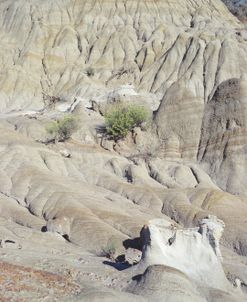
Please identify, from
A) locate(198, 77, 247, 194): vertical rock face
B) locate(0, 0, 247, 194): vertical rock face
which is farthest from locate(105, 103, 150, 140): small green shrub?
locate(198, 77, 247, 194): vertical rock face

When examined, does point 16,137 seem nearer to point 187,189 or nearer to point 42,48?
point 187,189

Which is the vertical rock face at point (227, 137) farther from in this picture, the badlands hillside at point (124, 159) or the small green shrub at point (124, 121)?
the small green shrub at point (124, 121)

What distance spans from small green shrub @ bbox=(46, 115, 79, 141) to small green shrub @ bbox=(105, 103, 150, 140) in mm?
2906

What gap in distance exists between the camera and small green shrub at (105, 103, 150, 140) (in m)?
50.1

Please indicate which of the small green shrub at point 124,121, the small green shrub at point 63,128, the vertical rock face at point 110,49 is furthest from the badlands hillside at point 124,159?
the small green shrub at point 63,128

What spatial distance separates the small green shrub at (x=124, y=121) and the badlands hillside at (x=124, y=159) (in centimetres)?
62

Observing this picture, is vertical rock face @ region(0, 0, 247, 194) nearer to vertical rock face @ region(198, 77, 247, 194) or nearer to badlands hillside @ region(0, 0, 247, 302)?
badlands hillside @ region(0, 0, 247, 302)

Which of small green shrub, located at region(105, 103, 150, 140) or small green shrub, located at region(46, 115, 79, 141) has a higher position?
small green shrub, located at region(105, 103, 150, 140)

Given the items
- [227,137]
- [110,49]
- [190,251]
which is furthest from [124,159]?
[110,49]

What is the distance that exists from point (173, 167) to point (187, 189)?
6.38 m

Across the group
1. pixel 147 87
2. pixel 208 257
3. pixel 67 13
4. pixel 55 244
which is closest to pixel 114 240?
pixel 55 244

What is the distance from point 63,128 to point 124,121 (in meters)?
A: 5.06

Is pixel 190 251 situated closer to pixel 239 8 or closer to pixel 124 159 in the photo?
pixel 124 159

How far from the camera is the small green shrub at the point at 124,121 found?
50.1 m
